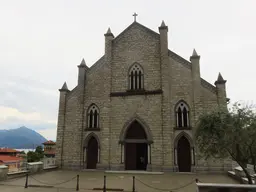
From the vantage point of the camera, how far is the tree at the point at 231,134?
1058 centimetres

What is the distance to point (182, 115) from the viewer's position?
Answer: 20.9 m

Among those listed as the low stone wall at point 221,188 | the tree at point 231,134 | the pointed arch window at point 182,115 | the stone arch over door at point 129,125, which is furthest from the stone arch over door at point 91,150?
the low stone wall at point 221,188

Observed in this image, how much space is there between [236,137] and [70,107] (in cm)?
1737

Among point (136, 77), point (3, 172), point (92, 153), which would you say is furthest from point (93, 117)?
point (3, 172)

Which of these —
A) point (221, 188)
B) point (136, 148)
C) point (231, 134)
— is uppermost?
point (231, 134)

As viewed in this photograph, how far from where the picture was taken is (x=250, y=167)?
53.7ft

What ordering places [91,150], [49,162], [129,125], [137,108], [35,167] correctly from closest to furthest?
[35,167]
[129,125]
[137,108]
[91,150]
[49,162]

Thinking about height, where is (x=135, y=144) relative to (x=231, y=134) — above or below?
below

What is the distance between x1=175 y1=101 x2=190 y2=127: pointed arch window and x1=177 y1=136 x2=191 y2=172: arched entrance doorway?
4.32ft

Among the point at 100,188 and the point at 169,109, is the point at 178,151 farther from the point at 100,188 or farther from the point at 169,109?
the point at 100,188

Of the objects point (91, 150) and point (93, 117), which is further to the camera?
point (93, 117)

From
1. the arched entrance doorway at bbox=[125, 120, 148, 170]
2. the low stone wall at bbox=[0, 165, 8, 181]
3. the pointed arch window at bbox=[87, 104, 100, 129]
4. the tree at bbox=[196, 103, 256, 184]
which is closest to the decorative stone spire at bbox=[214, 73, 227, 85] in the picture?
the arched entrance doorway at bbox=[125, 120, 148, 170]

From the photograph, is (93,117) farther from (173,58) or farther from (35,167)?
(173,58)

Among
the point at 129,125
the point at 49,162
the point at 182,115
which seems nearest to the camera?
the point at 182,115
